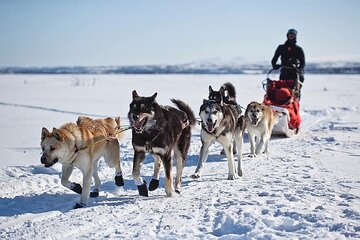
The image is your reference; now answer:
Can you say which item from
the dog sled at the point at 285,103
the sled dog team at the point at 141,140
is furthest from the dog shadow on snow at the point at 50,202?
the dog sled at the point at 285,103

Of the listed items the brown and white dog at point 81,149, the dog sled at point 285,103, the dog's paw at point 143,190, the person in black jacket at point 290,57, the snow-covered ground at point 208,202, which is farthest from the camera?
the person in black jacket at point 290,57

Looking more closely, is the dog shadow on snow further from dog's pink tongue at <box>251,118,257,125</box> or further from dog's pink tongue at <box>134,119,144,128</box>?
dog's pink tongue at <box>251,118,257,125</box>

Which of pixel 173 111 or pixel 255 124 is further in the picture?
pixel 255 124

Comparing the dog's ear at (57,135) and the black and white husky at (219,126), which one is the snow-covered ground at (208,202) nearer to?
the black and white husky at (219,126)

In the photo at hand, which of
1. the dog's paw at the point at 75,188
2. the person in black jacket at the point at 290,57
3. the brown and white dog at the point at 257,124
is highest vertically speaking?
the person in black jacket at the point at 290,57

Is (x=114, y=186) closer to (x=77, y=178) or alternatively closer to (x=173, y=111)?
(x=77, y=178)

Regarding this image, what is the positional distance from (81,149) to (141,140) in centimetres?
61

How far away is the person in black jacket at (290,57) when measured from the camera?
9273mm

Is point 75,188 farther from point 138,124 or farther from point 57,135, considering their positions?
point 138,124

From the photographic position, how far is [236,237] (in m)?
3.14

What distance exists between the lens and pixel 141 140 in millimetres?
4258

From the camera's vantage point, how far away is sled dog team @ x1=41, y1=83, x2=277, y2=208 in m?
4.09

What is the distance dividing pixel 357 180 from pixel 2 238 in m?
3.96

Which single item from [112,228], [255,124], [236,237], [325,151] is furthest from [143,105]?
[325,151]
